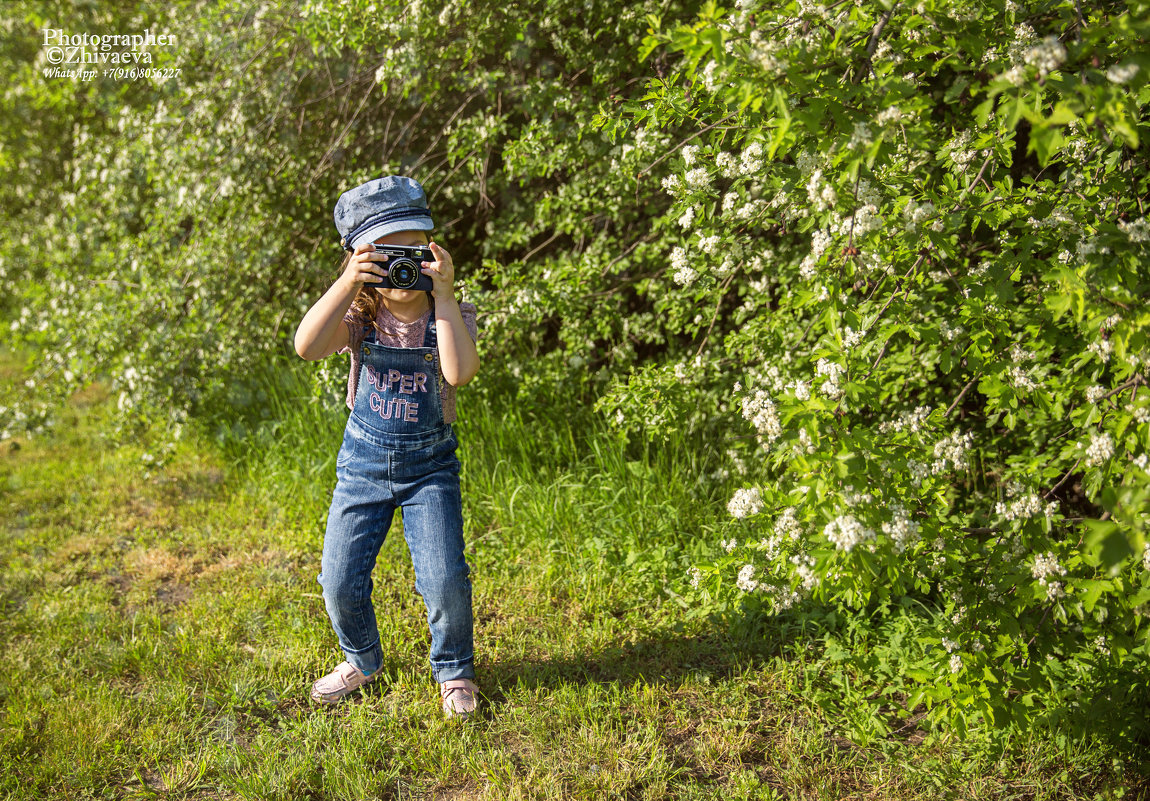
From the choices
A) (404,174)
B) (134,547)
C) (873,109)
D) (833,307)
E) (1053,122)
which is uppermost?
(404,174)

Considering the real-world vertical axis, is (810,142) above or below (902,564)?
above

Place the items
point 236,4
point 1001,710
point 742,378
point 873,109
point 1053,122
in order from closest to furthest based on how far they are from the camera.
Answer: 1. point 1053,122
2. point 873,109
3. point 1001,710
4. point 742,378
5. point 236,4

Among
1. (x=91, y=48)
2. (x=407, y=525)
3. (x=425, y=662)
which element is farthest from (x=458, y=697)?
(x=91, y=48)

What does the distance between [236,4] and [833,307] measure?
12.5 ft

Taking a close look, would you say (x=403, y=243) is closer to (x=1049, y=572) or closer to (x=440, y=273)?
(x=440, y=273)

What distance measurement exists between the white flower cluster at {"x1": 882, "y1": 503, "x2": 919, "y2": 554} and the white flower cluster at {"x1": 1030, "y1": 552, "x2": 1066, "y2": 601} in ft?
1.23

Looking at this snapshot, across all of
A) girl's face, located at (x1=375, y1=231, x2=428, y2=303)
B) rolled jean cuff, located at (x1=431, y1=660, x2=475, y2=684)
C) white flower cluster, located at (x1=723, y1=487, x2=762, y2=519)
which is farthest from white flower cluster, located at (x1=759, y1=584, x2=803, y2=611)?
girl's face, located at (x1=375, y1=231, x2=428, y2=303)

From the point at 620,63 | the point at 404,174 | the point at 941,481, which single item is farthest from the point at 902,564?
the point at 404,174

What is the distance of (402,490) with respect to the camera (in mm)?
2410

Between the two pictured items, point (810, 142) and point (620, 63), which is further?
point (620, 63)

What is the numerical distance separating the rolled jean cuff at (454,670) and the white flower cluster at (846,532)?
4.28 ft

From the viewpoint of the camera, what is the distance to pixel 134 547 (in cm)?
374

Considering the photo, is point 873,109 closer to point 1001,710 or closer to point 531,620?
point 1001,710

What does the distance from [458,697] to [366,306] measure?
1.22 meters
